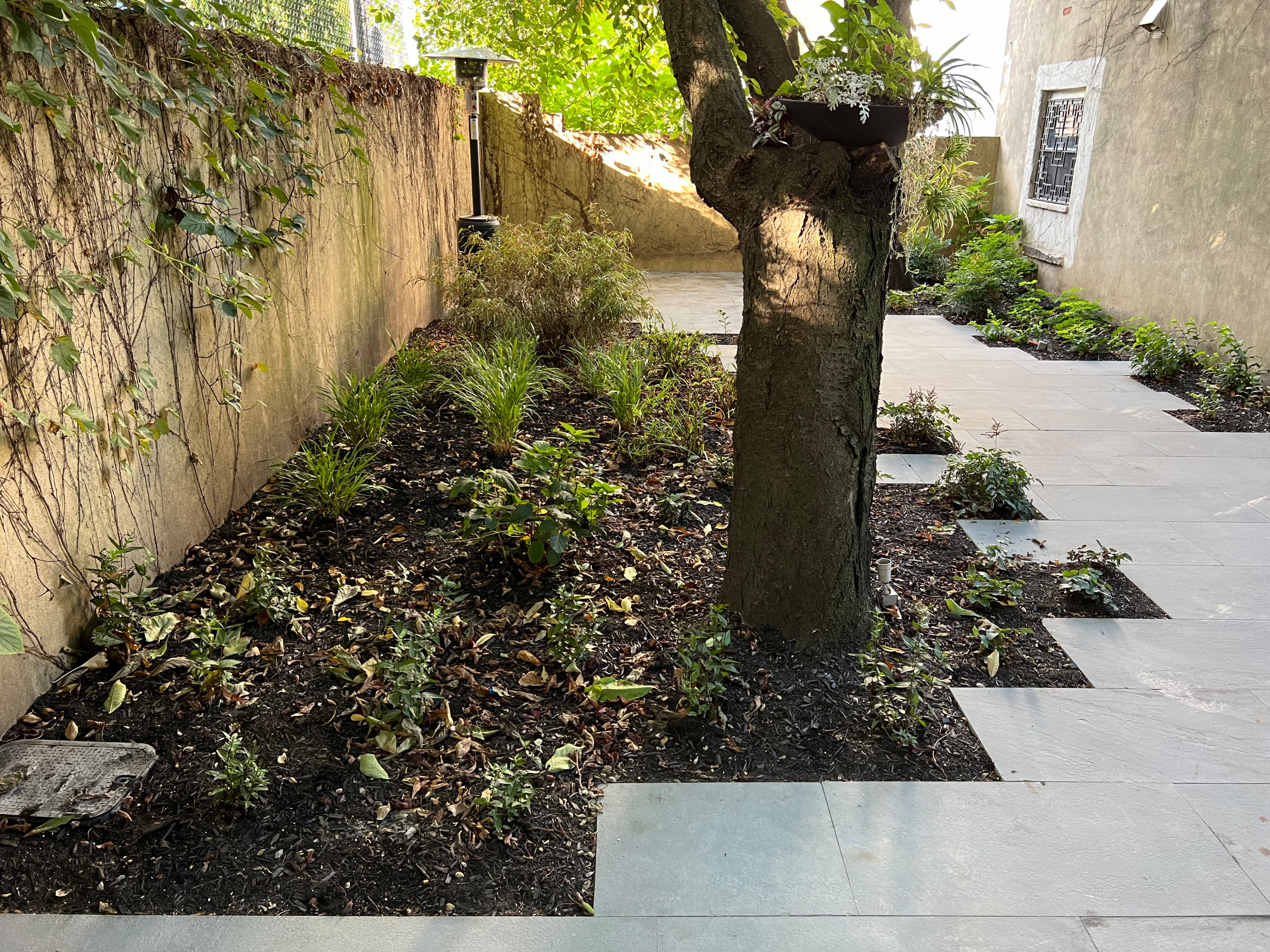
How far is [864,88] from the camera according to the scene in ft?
7.72

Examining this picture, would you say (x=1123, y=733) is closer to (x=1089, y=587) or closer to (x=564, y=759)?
(x=1089, y=587)

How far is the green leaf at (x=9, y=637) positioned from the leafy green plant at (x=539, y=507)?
1624 mm

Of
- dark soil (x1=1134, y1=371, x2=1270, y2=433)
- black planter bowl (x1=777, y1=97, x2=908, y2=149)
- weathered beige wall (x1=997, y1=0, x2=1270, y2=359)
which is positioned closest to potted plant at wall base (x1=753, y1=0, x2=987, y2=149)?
black planter bowl (x1=777, y1=97, x2=908, y2=149)

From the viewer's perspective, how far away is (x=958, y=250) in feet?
33.2

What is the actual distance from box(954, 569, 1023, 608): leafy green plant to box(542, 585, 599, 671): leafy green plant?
134 cm

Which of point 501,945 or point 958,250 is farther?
point 958,250

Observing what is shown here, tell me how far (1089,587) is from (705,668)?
1574mm

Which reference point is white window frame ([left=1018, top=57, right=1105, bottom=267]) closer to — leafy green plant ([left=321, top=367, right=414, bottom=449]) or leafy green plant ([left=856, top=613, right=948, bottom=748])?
leafy green plant ([left=321, top=367, right=414, bottom=449])

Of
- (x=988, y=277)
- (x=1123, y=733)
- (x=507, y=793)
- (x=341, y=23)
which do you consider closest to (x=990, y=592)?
(x=1123, y=733)

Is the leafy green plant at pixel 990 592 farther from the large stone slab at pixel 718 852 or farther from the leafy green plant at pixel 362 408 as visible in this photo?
the leafy green plant at pixel 362 408

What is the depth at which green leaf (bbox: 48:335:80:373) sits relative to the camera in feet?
7.55

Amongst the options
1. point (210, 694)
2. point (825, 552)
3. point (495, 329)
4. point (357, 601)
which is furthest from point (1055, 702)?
point (495, 329)

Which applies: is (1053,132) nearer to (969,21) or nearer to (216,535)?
(969,21)

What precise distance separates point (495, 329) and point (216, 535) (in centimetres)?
265
